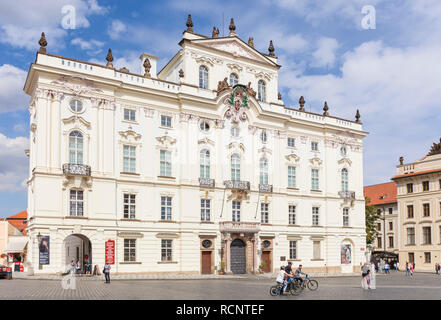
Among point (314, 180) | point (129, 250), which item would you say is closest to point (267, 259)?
point (314, 180)

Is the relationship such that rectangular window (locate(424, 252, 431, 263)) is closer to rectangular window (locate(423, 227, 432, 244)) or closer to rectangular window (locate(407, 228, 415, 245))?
rectangular window (locate(423, 227, 432, 244))

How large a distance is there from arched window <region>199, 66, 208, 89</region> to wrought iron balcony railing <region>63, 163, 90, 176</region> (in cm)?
1455

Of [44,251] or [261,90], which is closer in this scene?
[44,251]

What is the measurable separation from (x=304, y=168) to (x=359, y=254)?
12.7m

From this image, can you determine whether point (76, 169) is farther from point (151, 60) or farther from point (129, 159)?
point (151, 60)

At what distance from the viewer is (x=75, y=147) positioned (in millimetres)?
42875

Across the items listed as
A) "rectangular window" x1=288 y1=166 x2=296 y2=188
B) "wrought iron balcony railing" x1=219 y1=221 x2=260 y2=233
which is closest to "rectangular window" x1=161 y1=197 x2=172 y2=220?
"wrought iron balcony railing" x1=219 y1=221 x2=260 y2=233

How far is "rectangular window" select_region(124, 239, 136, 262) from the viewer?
44213 millimetres

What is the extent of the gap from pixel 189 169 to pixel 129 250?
9239mm

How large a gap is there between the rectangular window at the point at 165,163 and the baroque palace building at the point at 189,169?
3.8 inches

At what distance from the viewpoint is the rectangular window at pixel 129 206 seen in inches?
1762

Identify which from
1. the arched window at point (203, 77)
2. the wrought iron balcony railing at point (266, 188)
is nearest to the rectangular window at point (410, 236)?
the wrought iron balcony railing at point (266, 188)
